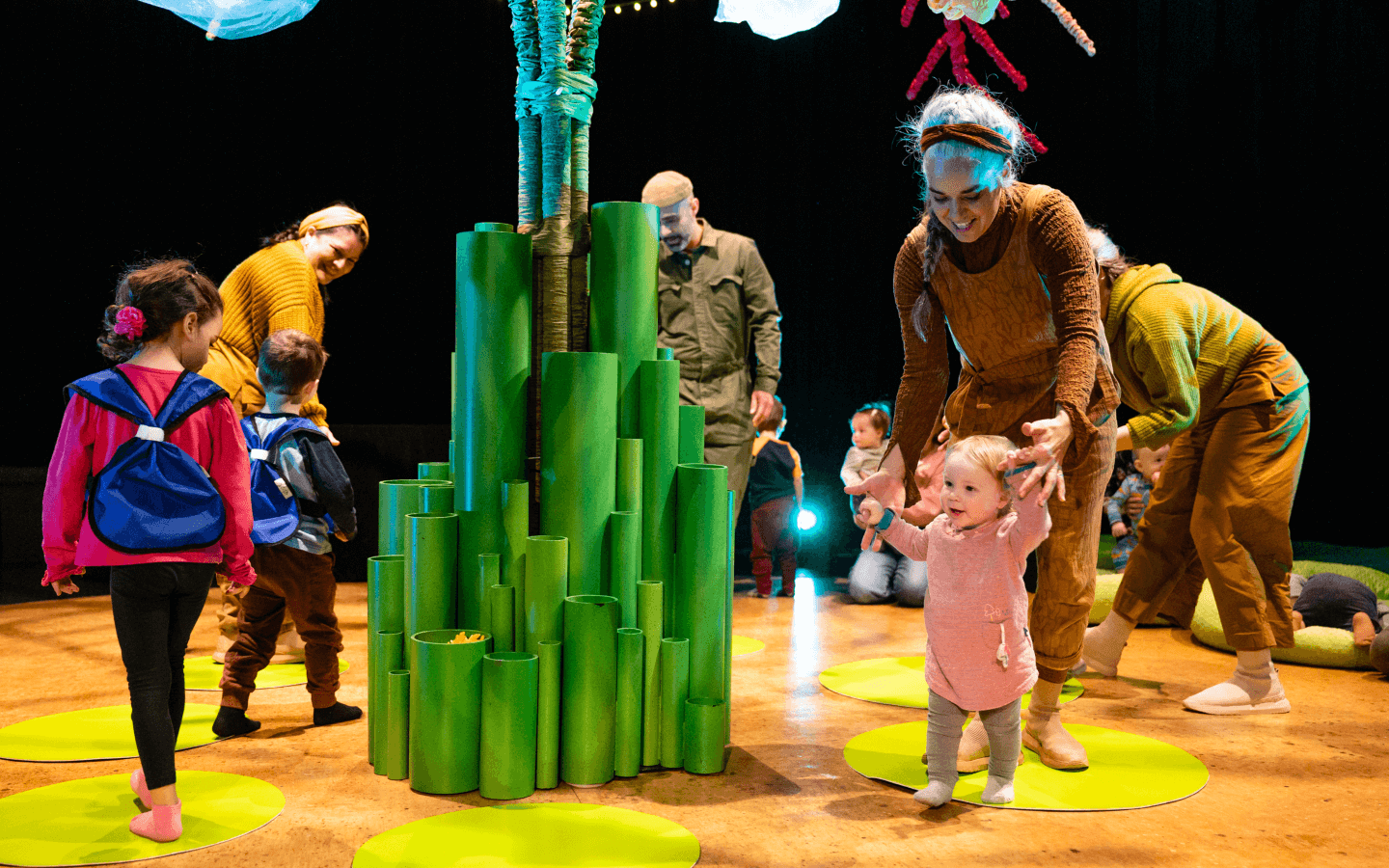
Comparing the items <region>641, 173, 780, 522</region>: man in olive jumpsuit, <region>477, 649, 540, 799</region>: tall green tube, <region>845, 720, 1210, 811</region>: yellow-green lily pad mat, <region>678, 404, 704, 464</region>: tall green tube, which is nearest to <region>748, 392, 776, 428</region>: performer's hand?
<region>641, 173, 780, 522</region>: man in olive jumpsuit

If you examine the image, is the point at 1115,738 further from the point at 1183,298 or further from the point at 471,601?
the point at 471,601

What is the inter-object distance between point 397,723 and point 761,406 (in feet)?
5.64

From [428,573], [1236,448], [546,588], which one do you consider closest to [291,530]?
[428,573]

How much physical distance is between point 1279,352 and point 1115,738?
1294 mm

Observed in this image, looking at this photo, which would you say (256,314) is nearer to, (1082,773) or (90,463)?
(90,463)

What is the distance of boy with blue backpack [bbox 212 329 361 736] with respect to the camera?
103 inches

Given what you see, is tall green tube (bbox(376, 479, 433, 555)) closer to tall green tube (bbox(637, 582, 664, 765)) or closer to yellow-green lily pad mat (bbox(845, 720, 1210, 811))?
tall green tube (bbox(637, 582, 664, 765))

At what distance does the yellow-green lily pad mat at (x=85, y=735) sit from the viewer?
237cm

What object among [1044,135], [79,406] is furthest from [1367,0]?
[79,406]

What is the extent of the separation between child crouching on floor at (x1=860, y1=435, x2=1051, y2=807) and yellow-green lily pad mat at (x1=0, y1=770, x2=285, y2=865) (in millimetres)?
1368

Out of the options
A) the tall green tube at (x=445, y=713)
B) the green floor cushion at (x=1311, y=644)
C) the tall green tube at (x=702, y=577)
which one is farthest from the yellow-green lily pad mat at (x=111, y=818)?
the green floor cushion at (x=1311, y=644)

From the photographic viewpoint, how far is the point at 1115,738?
2611mm

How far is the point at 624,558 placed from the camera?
7.60 ft

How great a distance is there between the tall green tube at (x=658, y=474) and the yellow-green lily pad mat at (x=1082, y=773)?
62cm
